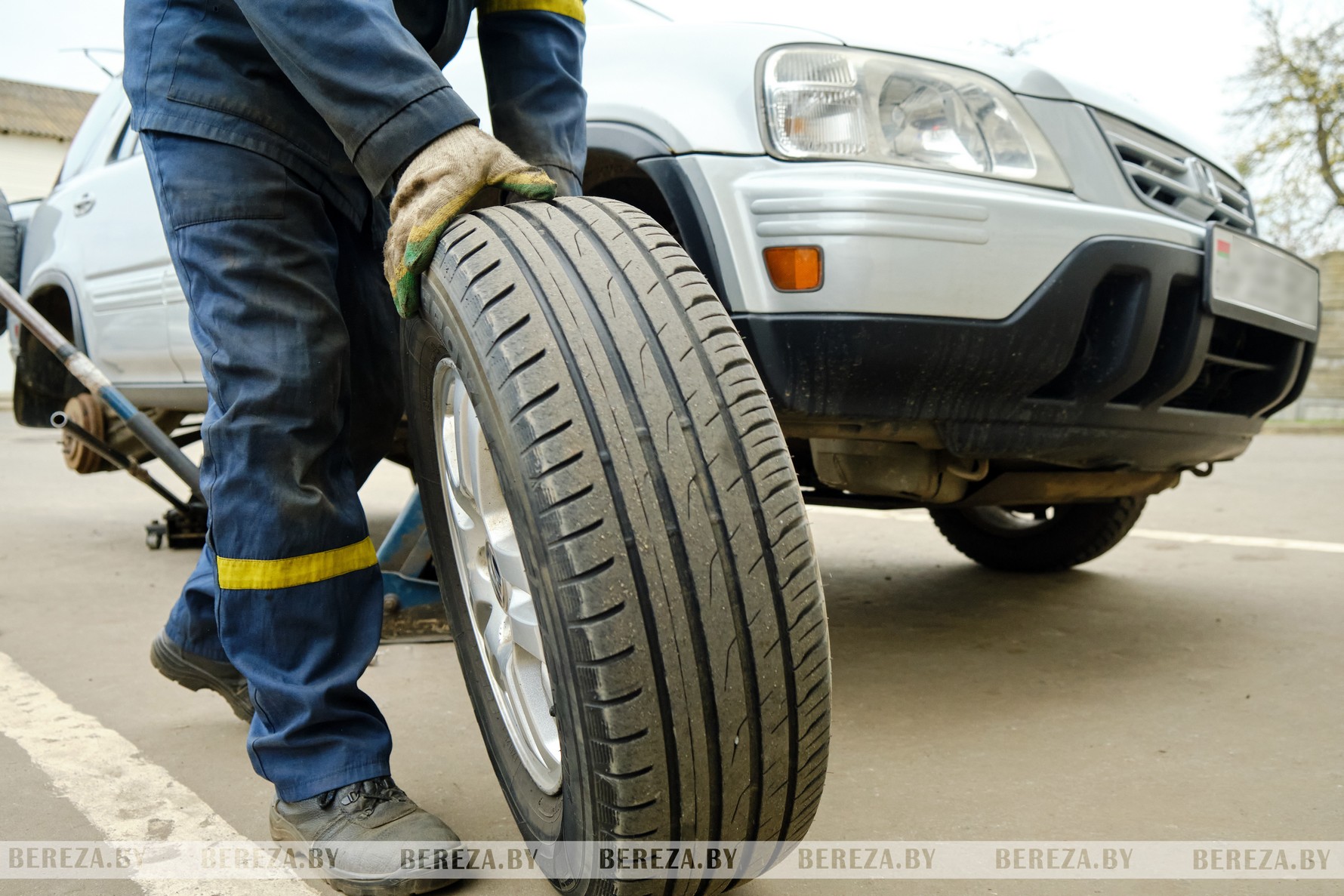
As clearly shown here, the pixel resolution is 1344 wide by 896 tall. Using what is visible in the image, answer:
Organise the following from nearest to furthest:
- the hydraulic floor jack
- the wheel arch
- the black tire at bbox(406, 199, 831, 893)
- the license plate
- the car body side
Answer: the black tire at bbox(406, 199, 831, 893)
the car body side
the wheel arch
the license plate
the hydraulic floor jack

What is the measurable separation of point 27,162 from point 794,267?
27925mm

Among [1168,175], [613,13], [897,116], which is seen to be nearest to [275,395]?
[897,116]

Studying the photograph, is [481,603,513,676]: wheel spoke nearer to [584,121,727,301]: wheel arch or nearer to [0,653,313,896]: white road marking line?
[0,653,313,896]: white road marking line

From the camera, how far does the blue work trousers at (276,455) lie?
1357 mm

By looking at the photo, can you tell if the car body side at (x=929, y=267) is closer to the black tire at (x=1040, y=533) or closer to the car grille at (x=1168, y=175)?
the car grille at (x=1168, y=175)

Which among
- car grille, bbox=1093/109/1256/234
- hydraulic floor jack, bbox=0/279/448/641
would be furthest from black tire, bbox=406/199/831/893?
car grille, bbox=1093/109/1256/234

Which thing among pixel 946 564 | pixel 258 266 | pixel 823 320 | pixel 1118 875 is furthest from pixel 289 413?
pixel 946 564

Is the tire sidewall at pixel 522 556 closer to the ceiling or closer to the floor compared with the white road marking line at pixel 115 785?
closer to the ceiling

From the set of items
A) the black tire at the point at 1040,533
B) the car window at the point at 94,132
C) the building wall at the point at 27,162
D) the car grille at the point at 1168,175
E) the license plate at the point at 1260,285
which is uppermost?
the car grille at the point at 1168,175

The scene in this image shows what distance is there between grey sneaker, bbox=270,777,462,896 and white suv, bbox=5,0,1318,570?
0.87 m

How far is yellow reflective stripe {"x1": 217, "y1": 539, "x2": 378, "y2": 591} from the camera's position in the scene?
137 centimetres

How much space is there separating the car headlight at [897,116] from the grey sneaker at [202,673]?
128cm

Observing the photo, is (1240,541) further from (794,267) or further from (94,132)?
(94,132)

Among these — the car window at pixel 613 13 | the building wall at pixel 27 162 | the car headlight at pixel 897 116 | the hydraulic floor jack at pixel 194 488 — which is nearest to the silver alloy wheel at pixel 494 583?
the hydraulic floor jack at pixel 194 488
